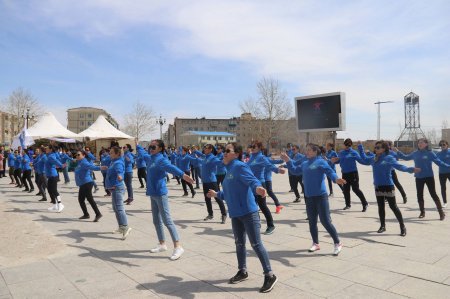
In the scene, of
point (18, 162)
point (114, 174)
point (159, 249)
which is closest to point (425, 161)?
point (159, 249)

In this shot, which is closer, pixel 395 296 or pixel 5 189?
pixel 395 296

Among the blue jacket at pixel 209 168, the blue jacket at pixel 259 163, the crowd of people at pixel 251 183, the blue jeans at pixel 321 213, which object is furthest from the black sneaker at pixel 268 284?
the blue jacket at pixel 209 168

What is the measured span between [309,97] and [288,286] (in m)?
21.6

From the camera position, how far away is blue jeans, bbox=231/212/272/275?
4277 millimetres

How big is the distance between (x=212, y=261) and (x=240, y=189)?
1638 mm

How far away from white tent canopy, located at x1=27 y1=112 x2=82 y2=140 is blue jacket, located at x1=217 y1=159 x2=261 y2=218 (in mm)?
23813

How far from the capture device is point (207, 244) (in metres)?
6.43

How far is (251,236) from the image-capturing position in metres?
4.32

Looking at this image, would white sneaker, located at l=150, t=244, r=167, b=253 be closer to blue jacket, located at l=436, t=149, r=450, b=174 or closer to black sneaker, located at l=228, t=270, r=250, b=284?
black sneaker, located at l=228, t=270, r=250, b=284

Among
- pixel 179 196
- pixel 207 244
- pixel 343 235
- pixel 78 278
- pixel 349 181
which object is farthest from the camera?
pixel 179 196

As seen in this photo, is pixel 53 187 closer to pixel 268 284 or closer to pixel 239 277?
pixel 239 277

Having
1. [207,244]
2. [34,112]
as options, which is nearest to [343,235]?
[207,244]

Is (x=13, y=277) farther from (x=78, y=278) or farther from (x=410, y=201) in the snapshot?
(x=410, y=201)

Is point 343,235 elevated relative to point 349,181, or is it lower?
lower
